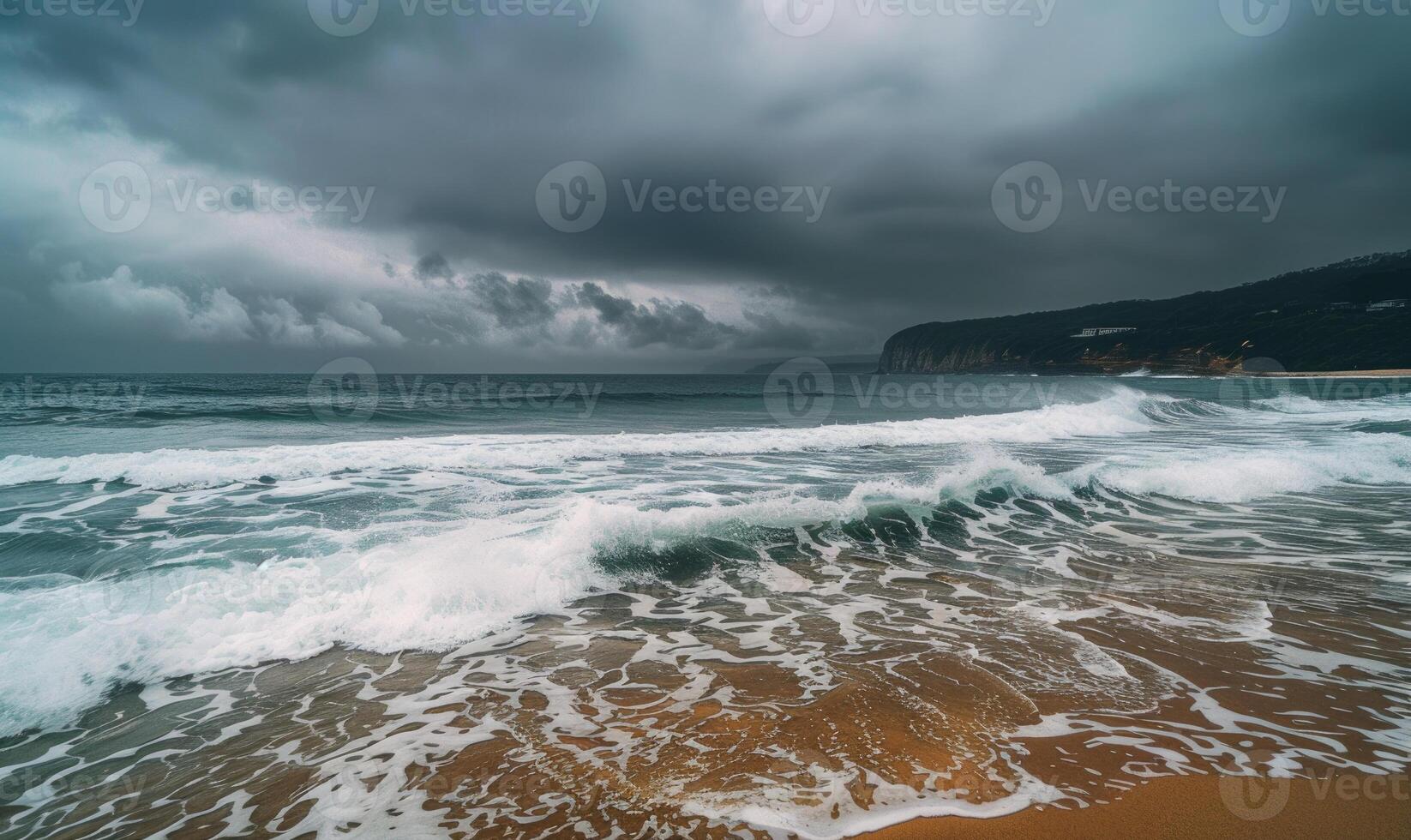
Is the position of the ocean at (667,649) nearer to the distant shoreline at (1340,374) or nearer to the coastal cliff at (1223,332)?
the distant shoreline at (1340,374)

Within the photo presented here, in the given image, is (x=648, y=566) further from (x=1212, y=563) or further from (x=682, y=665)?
(x=1212, y=563)

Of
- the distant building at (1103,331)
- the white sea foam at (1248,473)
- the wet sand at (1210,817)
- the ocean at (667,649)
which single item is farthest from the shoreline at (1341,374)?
the wet sand at (1210,817)

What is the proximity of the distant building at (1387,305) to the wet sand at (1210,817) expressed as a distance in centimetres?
14066

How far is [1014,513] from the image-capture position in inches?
452

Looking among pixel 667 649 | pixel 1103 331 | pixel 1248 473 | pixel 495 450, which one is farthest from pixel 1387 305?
pixel 667 649

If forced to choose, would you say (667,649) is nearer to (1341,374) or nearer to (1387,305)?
(1341,374)

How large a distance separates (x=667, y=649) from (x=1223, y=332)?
132762mm

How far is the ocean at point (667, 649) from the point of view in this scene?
3600 millimetres

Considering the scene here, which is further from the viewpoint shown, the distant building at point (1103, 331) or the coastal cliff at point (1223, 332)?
the distant building at point (1103, 331)

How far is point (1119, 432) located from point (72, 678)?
3220 cm

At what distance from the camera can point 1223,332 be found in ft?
339

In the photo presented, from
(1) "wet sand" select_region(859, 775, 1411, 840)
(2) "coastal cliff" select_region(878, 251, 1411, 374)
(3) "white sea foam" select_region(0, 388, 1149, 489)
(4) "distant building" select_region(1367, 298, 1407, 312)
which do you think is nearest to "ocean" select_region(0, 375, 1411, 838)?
(1) "wet sand" select_region(859, 775, 1411, 840)

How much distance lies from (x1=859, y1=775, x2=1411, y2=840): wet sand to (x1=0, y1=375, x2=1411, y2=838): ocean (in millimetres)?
109

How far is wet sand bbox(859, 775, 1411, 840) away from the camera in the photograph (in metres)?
3.12
